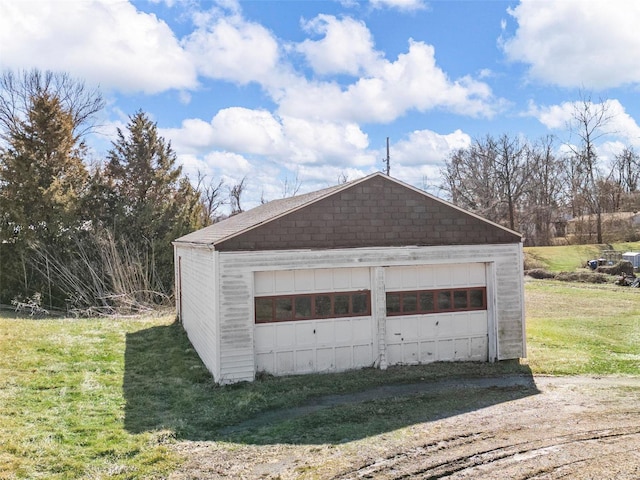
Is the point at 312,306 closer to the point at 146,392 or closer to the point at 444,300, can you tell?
the point at 444,300

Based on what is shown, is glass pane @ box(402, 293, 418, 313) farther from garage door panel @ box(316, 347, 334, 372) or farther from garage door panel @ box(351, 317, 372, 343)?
garage door panel @ box(316, 347, 334, 372)

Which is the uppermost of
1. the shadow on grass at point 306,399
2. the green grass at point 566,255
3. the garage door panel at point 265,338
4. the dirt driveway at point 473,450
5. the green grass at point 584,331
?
the green grass at point 566,255

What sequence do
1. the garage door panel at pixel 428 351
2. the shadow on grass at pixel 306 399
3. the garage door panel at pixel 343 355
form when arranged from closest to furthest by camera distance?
the shadow on grass at pixel 306 399
the garage door panel at pixel 343 355
the garage door panel at pixel 428 351

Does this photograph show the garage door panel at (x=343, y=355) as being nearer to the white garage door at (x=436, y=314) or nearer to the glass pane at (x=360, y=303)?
the glass pane at (x=360, y=303)

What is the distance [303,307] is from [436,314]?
3.18 m

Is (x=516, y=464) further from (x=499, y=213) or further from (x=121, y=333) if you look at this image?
(x=499, y=213)

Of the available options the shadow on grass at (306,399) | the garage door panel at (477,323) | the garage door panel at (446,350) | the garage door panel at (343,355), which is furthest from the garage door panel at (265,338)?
the garage door panel at (477,323)

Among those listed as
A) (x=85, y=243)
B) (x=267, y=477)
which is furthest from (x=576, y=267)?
(x=267, y=477)

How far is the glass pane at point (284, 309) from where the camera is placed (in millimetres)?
10703

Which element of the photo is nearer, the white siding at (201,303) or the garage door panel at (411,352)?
the white siding at (201,303)

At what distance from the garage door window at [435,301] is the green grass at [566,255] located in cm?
2474

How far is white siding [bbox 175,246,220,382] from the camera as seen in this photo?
10.4m

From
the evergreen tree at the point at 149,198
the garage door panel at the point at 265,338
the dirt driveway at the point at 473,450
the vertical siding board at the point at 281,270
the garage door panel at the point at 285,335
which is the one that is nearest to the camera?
the dirt driveway at the point at 473,450

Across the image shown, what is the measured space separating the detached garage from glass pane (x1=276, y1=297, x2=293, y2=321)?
0.08 feet
